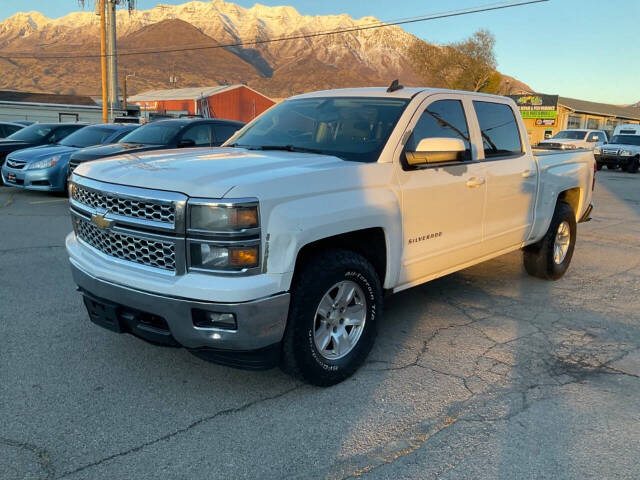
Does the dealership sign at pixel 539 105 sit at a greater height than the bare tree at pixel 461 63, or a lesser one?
lesser

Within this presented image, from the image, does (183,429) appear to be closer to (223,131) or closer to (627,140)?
(223,131)

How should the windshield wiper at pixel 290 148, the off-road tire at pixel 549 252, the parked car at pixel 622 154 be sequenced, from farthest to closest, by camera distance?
the parked car at pixel 622 154 → the off-road tire at pixel 549 252 → the windshield wiper at pixel 290 148

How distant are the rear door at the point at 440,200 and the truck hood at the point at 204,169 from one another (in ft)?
1.95

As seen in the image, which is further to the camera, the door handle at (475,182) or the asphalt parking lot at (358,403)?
the door handle at (475,182)

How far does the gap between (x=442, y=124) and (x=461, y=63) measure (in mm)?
71870

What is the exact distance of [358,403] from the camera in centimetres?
346

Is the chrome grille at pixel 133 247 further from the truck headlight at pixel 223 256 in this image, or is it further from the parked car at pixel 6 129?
A: the parked car at pixel 6 129

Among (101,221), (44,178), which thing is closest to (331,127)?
(101,221)

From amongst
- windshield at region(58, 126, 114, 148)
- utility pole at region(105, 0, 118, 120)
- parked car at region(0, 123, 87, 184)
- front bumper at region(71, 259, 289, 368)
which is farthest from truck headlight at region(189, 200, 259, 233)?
utility pole at region(105, 0, 118, 120)

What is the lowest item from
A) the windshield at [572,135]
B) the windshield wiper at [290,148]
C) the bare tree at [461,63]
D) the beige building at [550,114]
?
the windshield wiper at [290,148]

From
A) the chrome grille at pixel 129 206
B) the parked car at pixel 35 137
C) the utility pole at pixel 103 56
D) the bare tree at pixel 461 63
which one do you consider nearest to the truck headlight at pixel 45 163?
the parked car at pixel 35 137

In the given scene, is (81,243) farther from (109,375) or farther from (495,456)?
(495,456)

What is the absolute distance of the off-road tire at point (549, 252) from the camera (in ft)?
19.9

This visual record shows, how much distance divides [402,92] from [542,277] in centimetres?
303
